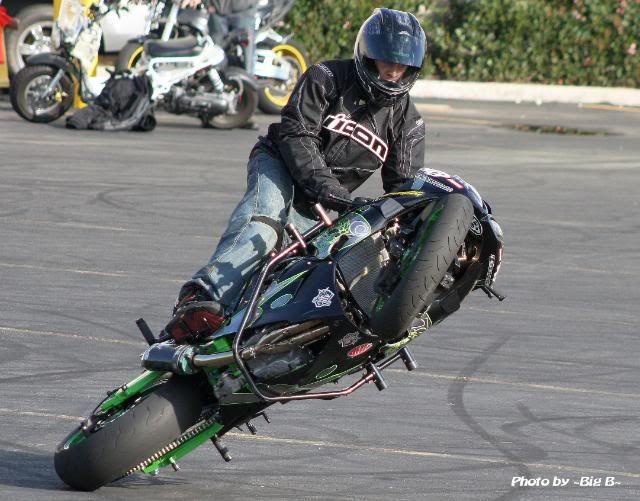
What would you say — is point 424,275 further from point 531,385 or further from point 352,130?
point 531,385

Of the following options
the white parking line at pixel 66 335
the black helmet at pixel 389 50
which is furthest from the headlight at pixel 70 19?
the black helmet at pixel 389 50

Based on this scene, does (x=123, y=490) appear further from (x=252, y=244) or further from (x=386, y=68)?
(x=386, y=68)

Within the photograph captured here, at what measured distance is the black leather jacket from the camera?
20.1 feet

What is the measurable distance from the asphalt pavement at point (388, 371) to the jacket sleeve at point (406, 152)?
3.71 feet

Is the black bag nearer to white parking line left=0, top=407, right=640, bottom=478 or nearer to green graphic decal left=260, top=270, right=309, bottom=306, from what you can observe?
white parking line left=0, top=407, right=640, bottom=478

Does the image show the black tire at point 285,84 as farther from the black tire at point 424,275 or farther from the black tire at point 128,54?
the black tire at point 424,275

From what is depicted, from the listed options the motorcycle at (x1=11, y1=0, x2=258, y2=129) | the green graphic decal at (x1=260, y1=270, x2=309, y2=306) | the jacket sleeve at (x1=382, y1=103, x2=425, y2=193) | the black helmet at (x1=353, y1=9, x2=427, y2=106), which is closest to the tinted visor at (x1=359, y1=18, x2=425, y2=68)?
the black helmet at (x1=353, y1=9, x2=427, y2=106)

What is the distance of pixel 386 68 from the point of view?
6105 millimetres

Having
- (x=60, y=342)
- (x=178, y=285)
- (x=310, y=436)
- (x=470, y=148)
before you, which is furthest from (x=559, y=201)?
(x=310, y=436)

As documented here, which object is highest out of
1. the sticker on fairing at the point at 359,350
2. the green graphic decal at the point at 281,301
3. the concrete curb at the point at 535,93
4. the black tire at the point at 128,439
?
the green graphic decal at the point at 281,301

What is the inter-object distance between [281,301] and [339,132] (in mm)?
1001

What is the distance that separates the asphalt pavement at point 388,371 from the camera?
598 cm

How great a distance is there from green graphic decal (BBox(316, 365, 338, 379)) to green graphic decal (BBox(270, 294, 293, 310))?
28cm

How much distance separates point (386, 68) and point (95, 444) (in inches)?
74.6
